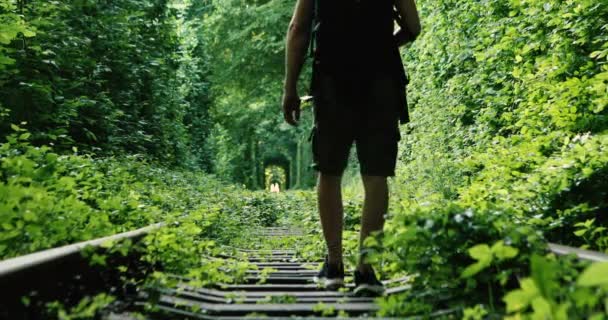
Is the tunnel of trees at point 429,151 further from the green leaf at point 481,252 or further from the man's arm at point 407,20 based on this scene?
the man's arm at point 407,20

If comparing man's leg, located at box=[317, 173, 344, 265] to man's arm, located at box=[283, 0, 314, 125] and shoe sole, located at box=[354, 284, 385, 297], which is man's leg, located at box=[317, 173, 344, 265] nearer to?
shoe sole, located at box=[354, 284, 385, 297]

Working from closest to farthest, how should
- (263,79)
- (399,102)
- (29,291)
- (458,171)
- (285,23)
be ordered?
(29,291)
(399,102)
(458,171)
(285,23)
(263,79)

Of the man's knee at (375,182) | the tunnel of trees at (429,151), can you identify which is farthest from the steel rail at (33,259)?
the man's knee at (375,182)

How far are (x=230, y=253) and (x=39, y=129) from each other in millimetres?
4075

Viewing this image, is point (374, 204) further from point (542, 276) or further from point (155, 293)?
point (542, 276)

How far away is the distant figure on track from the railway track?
1.45ft

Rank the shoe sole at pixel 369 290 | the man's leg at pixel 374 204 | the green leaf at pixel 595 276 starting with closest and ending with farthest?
the green leaf at pixel 595 276 → the shoe sole at pixel 369 290 → the man's leg at pixel 374 204

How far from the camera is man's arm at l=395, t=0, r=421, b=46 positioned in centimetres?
406

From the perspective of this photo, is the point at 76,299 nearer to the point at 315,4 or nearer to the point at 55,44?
the point at 315,4

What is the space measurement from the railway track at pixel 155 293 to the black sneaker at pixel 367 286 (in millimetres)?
58

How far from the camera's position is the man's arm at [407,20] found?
406 centimetres

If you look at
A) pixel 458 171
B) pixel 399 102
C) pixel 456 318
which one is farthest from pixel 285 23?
pixel 456 318

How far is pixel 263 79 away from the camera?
86.2 ft

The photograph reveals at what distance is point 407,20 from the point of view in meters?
4.07
